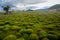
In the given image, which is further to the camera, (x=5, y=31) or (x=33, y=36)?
(x=5, y=31)

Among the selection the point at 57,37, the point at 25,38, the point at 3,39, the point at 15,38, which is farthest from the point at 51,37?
the point at 3,39

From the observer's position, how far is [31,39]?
26.4 meters

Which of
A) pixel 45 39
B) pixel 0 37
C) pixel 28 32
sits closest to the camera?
pixel 45 39

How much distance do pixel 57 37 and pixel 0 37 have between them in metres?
12.3

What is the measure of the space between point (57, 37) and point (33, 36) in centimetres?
536

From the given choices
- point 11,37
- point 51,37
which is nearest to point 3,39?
point 11,37

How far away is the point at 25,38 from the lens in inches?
1060

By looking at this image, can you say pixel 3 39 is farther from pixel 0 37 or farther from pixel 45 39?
pixel 45 39

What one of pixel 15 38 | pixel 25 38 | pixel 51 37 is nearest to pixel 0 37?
pixel 15 38

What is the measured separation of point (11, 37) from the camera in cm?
2605

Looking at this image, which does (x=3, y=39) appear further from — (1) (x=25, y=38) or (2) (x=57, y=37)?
(2) (x=57, y=37)

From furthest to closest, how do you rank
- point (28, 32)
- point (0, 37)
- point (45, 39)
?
point (28, 32)
point (0, 37)
point (45, 39)

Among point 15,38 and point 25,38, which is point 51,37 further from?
point 15,38

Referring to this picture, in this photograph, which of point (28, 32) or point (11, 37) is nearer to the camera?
point (11, 37)
